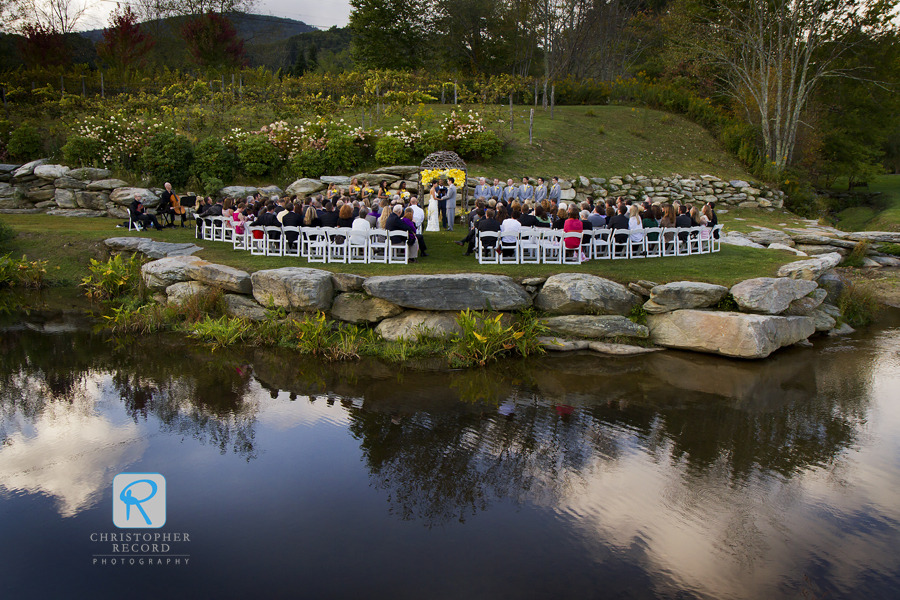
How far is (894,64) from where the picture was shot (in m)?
22.9

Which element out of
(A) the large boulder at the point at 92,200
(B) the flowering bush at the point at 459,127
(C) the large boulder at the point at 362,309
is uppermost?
(B) the flowering bush at the point at 459,127

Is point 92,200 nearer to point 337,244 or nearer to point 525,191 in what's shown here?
point 337,244

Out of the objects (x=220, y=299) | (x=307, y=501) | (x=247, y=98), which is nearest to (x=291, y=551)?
(x=307, y=501)

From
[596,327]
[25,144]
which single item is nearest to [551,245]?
[596,327]

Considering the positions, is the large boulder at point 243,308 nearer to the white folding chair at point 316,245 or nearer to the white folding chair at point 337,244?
the white folding chair at point 316,245

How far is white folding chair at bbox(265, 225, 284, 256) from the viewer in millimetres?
12477

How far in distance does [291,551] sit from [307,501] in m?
0.70

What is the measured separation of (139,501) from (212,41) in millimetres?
32620

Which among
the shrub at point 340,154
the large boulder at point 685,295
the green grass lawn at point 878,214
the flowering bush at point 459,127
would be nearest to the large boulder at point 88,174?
the shrub at point 340,154

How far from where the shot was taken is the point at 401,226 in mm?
11508

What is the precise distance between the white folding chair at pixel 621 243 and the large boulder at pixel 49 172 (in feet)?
61.1

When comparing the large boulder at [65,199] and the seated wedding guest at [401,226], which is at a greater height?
the large boulder at [65,199]

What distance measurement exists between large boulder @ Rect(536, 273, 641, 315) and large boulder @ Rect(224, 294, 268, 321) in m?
5.25

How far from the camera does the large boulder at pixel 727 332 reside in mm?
9320
